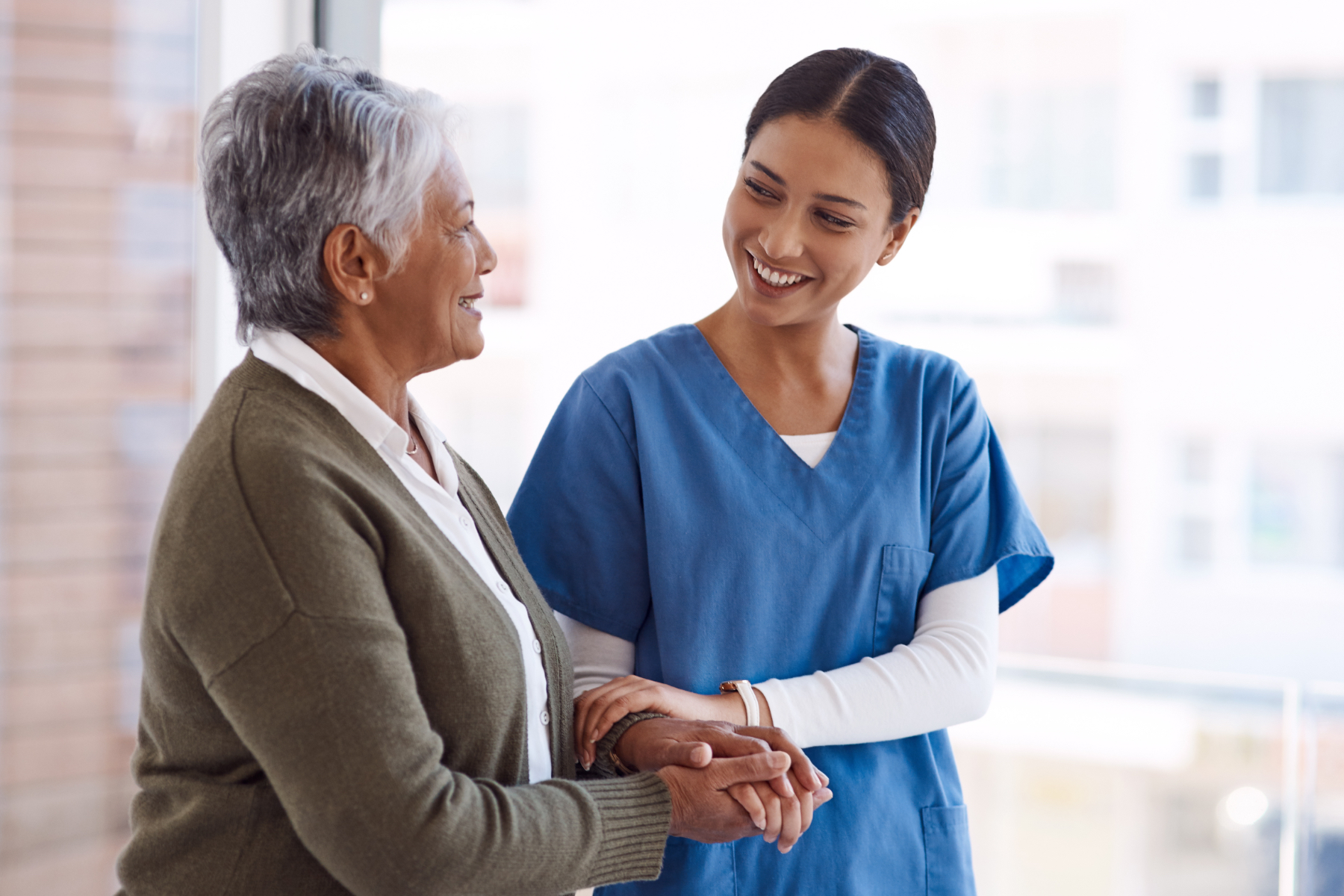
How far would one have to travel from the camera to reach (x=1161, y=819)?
2.04 m

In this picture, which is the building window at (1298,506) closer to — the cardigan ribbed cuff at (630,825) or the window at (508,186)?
the window at (508,186)

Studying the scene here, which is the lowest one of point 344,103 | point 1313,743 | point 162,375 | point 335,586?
point 1313,743

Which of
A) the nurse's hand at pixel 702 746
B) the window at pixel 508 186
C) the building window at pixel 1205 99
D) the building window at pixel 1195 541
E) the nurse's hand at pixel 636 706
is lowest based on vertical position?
the building window at pixel 1195 541

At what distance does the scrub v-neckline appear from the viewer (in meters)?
1.20

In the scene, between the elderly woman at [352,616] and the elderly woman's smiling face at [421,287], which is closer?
the elderly woman at [352,616]

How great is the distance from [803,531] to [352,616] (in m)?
0.54

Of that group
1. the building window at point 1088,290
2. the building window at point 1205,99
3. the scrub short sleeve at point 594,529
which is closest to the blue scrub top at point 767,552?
the scrub short sleeve at point 594,529

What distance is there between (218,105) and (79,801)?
140cm

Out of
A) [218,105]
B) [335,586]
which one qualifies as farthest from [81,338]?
[335,586]

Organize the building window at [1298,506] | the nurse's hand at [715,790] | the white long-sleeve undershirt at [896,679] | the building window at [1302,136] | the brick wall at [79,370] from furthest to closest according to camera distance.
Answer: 1. the building window at [1298,506]
2. the building window at [1302,136]
3. the brick wall at [79,370]
4. the white long-sleeve undershirt at [896,679]
5. the nurse's hand at [715,790]

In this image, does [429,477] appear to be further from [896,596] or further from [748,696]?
[896,596]

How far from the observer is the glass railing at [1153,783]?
5.74 ft

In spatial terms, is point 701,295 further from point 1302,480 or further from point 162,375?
point 1302,480

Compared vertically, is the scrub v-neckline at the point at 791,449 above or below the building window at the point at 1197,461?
above
